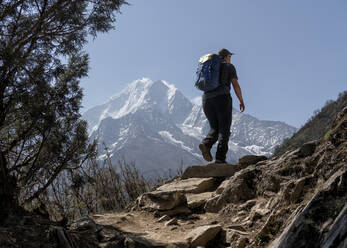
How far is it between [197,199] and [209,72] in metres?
2.64

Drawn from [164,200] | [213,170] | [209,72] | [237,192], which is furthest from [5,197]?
[209,72]

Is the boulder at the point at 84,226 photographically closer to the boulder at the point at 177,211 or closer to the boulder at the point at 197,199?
the boulder at the point at 177,211

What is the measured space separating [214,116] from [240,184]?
2214 millimetres

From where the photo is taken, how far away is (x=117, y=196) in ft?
25.3

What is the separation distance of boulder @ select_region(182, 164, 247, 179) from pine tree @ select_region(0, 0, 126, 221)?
238 centimetres

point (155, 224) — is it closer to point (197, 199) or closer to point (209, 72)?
point (197, 199)

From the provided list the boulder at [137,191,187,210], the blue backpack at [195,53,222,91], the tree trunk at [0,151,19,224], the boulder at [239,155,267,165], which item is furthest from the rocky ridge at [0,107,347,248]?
the blue backpack at [195,53,222,91]

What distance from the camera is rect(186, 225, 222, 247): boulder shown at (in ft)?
13.0

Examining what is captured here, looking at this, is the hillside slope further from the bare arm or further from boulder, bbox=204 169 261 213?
boulder, bbox=204 169 261 213

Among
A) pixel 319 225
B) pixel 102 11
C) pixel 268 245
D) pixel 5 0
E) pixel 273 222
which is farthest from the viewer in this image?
pixel 102 11

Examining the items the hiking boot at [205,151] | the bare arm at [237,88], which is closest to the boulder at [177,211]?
the hiking boot at [205,151]

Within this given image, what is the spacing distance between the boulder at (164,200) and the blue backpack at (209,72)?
96.0 inches

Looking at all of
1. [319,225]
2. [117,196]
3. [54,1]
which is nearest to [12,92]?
[54,1]

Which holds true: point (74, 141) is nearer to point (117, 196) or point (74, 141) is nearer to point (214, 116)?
point (117, 196)
